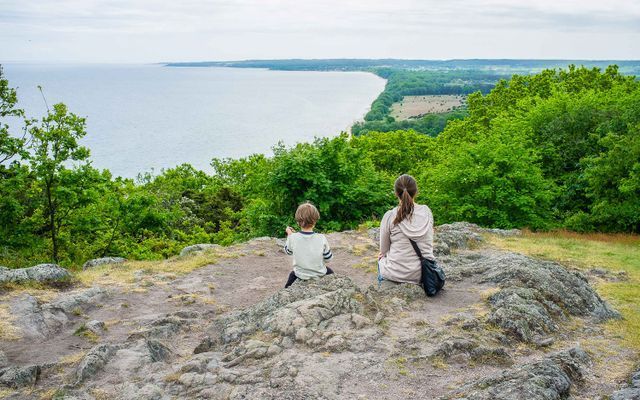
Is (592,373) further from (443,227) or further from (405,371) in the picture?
(443,227)

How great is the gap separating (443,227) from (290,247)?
417 inches

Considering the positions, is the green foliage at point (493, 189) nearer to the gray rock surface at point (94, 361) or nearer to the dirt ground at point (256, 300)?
the dirt ground at point (256, 300)

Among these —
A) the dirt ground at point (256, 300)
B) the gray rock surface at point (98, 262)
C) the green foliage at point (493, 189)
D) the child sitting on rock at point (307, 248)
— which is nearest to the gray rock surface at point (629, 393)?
the dirt ground at point (256, 300)

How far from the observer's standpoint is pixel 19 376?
757 centimetres

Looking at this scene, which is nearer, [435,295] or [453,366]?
[453,366]

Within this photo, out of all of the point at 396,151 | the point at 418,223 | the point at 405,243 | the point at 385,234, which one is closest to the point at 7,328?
the point at 385,234

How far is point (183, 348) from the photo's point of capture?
886cm

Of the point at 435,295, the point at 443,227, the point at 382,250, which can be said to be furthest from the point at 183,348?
the point at 443,227

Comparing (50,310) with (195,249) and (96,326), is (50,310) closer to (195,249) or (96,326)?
(96,326)

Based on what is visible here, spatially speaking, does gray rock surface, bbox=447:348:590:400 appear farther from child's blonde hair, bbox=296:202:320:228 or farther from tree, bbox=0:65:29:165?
tree, bbox=0:65:29:165

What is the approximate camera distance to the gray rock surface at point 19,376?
7.49 meters

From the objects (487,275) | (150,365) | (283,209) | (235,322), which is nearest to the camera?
(150,365)

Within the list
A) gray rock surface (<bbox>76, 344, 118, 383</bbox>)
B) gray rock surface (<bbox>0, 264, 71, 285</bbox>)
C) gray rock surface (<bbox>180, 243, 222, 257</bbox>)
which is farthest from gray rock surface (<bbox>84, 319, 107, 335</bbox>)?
gray rock surface (<bbox>180, 243, 222, 257</bbox>)

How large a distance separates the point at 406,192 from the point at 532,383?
12.2 feet
